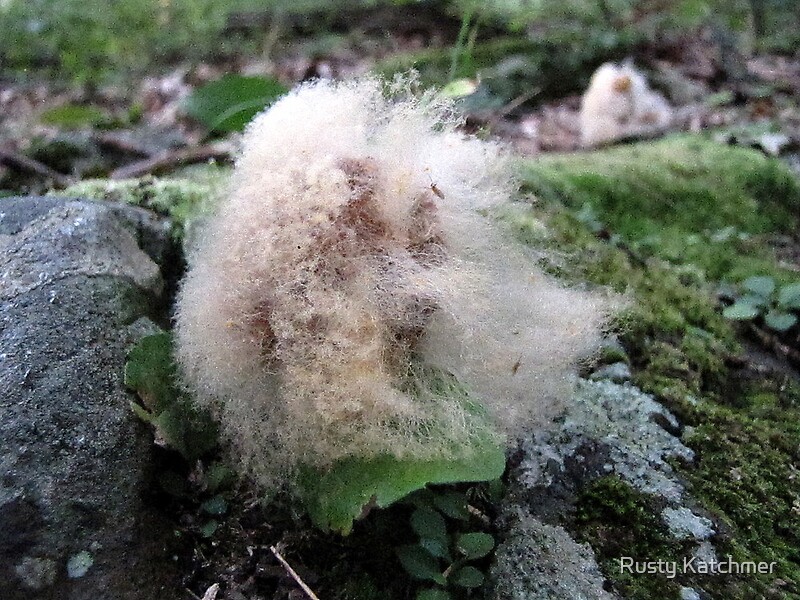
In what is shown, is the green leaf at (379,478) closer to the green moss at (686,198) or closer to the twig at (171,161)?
the green moss at (686,198)

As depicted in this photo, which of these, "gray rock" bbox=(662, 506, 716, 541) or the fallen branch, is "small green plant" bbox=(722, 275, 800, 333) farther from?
the fallen branch

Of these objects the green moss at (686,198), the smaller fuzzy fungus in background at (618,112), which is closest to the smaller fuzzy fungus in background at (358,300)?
the green moss at (686,198)

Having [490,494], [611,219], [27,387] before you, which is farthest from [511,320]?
[611,219]

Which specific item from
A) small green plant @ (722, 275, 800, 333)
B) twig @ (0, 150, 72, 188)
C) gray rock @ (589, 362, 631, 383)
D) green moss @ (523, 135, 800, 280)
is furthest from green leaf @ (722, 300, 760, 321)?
twig @ (0, 150, 72, 188)

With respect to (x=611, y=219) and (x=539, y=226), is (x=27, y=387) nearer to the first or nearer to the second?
(x=539, y=226)

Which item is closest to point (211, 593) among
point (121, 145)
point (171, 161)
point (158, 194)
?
point (158, 194)

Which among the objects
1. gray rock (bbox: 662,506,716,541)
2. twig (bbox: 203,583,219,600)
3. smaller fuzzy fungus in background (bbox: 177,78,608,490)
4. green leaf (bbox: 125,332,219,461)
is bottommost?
gray rock (bbox: 662,506,716,541)
